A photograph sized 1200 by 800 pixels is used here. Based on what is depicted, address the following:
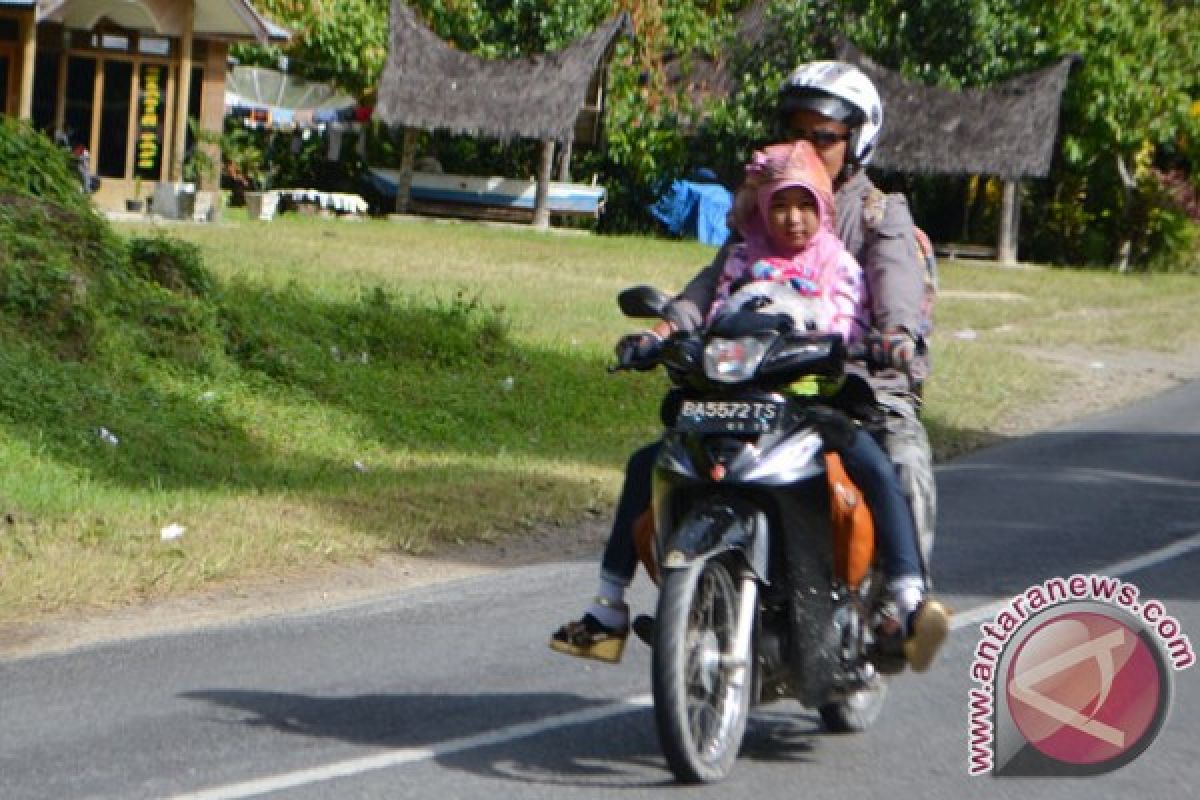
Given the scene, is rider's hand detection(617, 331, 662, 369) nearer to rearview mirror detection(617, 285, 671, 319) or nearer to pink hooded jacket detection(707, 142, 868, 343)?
rearview mirror detection(617, 285, 671, 319)

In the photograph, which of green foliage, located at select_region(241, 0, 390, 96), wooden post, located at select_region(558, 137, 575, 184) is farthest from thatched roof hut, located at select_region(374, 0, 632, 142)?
wooden post, located at select_region(558, 137, 575, 184)

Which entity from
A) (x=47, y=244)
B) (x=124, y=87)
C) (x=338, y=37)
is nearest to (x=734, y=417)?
(x=47, y=244)

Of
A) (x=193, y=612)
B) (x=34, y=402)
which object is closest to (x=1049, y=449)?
(x=34, y=402)

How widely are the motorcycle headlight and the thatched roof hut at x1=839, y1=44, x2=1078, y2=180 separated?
111ft

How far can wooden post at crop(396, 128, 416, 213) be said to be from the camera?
41.3 metres

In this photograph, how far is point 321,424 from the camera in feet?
48.0

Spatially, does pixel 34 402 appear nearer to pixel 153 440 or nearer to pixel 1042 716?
pixel 153 440

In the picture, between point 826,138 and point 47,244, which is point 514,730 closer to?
point 826,138

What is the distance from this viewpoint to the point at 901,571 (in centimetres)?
636

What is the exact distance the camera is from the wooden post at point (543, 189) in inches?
1609

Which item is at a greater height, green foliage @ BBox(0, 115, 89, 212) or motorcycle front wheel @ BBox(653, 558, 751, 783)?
green foliage @ BBox(0, 115, 89, 212)

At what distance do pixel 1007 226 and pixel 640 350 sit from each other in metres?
35.6

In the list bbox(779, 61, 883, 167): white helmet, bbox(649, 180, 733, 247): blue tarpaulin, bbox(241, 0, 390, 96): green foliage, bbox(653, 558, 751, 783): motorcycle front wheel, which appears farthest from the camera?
bbox(241, 0, 390, 96): green foliage

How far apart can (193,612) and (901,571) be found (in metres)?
3.47
